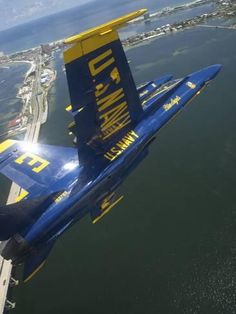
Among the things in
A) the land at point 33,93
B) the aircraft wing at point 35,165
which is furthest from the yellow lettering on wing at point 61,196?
the land at point 33,93

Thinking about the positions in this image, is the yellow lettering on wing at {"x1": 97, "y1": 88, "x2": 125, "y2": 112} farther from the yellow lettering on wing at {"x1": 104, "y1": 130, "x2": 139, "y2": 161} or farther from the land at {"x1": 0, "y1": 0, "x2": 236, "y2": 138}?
the land at {"x1": 0, "y1": 0, "x2": 236, "y2": 138}

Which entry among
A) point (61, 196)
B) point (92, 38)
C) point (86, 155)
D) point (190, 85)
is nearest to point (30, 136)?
point (190, 85)

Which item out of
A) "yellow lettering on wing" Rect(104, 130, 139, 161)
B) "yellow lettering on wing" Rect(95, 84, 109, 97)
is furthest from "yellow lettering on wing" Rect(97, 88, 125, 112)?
"yellow lettering on wing" Rect(104, 130, 139, 161)

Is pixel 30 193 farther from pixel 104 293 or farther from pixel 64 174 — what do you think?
pixel 104 293

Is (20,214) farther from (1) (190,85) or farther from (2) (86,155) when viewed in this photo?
(1) (190,85)

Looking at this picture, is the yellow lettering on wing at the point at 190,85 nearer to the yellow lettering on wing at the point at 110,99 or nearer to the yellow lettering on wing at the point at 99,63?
the yellow lettering on wing at the point at 110,99

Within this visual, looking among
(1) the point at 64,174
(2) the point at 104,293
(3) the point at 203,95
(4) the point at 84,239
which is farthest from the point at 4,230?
(3) the point at 203,95
